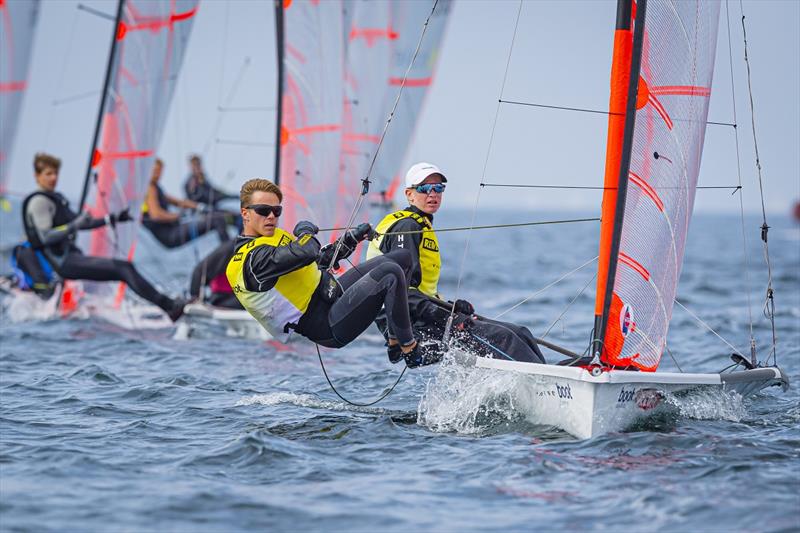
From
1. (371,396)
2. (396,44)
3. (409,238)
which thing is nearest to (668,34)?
(409,238)

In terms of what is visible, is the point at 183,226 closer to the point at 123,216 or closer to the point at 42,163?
the point at 123,216

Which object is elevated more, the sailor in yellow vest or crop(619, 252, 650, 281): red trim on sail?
crop(619, 252, 650, 281): red trim on sail

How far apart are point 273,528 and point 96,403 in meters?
3.04

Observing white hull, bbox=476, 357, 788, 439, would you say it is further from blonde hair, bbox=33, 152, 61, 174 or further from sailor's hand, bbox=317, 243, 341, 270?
blonde hair, bbox=33, 152, 61, 174

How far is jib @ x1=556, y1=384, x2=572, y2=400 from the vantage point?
5.94 metres

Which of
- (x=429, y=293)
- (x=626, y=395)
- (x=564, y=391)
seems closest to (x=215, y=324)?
(x=429, y=293)

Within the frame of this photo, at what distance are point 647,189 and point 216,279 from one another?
21.7 feet

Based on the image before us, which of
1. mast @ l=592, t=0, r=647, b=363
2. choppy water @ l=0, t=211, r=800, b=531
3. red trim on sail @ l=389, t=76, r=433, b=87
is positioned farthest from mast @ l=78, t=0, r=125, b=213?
mast @ l=592, t=0, r=647, b=363

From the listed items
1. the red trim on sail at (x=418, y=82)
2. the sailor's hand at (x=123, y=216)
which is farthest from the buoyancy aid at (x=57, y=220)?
the red trim on sail at (x=418, y=82)

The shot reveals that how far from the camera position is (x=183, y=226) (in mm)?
13539

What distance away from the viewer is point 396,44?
1416 centimetres

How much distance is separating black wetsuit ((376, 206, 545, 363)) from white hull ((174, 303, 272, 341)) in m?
4.75

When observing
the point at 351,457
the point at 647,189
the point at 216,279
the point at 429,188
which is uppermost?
the point at 647,189

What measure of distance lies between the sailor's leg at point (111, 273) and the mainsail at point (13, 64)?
14.3 feet
